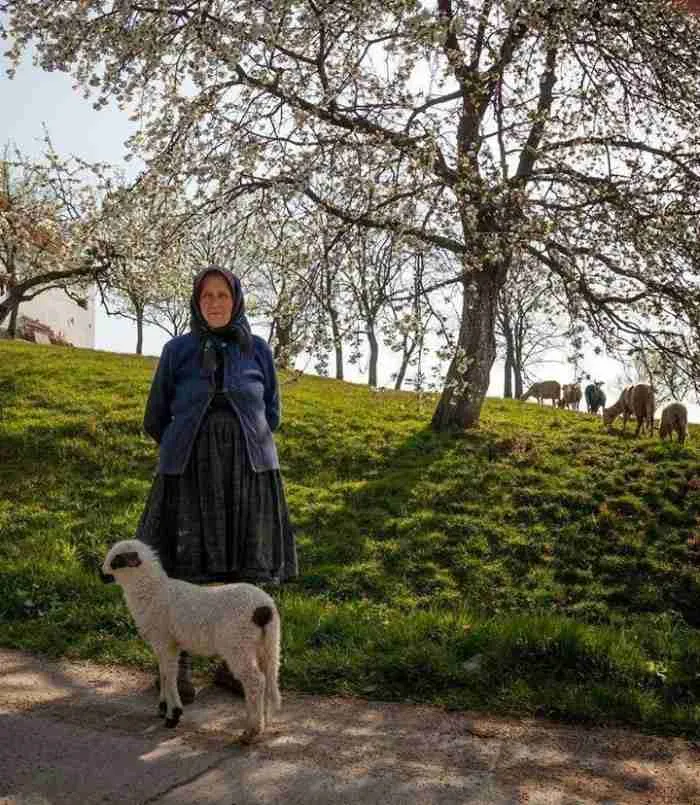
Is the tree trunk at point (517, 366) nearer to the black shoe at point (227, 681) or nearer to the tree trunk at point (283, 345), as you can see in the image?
the tree trunk at point (283, 345)

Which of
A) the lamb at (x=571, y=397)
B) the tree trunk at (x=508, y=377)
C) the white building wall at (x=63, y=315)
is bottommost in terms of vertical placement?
the lamb at (x=571, y=397)

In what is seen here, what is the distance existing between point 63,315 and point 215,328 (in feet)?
161

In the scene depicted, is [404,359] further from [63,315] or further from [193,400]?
[63,315]

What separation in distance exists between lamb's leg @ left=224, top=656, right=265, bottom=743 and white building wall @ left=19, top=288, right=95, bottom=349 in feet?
146

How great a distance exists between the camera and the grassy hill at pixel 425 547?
586cm

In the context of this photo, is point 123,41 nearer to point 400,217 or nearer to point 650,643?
Result: point 400,217

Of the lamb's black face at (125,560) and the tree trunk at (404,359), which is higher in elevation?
the tree trunk at (404,359)

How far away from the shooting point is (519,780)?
4141mm

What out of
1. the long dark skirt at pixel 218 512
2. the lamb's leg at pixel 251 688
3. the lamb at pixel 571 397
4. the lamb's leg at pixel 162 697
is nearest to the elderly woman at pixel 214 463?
the long dark skirt at pixel 218 512

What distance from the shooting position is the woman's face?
17.2 feet

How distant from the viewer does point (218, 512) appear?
518 cm

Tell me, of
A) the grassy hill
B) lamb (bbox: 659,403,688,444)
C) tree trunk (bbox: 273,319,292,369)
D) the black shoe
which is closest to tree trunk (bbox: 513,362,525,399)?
the grassy hill

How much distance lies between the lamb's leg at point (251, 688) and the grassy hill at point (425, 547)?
49.8 inches

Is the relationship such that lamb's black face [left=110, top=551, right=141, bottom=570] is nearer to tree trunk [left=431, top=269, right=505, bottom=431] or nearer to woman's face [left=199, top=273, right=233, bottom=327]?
woman's face [left=199, top=273, right=233, bottom=327]
